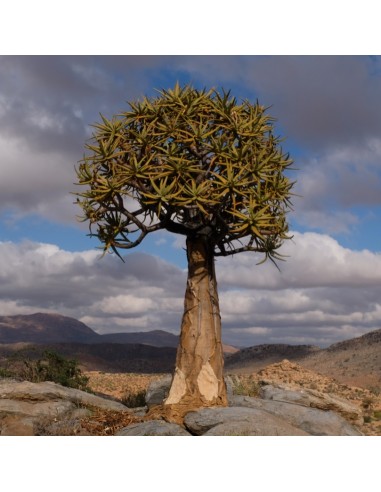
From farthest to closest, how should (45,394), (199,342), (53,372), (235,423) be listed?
(53,372) < (45,394) < (199,342) < (235,423)

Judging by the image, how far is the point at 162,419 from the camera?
13.2 m

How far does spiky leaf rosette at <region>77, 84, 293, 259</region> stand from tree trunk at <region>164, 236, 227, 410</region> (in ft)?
2.11

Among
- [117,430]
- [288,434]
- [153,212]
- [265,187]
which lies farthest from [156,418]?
[265,187]

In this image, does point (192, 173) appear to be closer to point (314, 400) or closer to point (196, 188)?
point (196, 188)

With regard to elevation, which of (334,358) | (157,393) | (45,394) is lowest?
(45,394)

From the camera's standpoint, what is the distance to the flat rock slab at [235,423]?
36.1 feet

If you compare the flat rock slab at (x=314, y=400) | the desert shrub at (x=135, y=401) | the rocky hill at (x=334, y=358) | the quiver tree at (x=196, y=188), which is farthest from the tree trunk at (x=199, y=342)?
the rocky hill at (x=334, y=358)

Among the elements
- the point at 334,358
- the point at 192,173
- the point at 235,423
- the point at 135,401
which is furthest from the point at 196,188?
the point at 334,358

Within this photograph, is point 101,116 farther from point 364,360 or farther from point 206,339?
point 364,360

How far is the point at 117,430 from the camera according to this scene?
1278 centimetres

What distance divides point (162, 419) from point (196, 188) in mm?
5211

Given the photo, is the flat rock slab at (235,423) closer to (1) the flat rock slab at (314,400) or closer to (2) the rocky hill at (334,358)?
(1) the flat rock slab at (314,400)

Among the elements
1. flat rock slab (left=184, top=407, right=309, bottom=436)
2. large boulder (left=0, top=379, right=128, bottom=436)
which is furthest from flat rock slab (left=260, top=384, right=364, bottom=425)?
flat rock slab (left=184, top=407, right=309, bottom=436)

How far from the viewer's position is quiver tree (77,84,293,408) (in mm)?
13250
